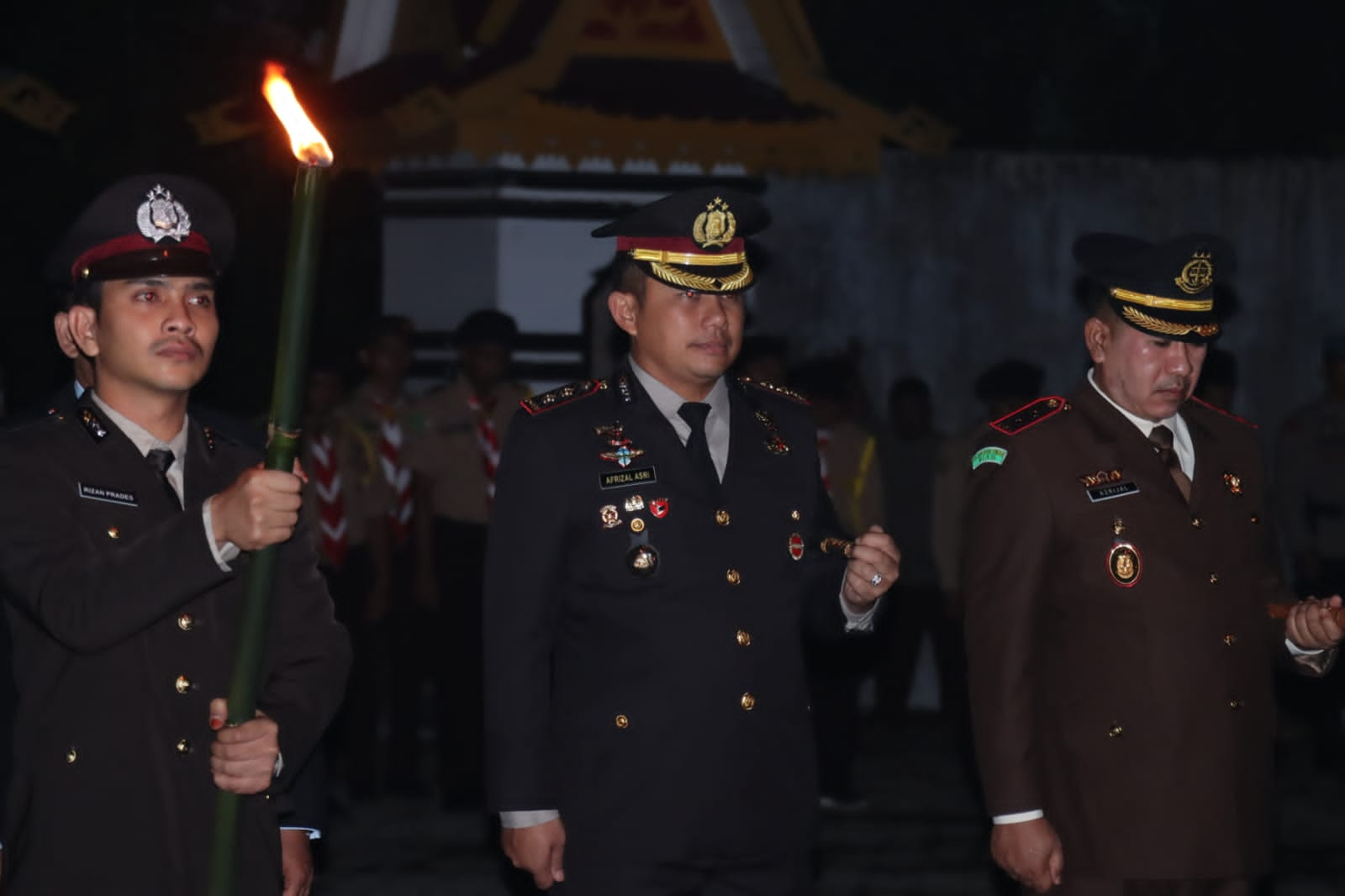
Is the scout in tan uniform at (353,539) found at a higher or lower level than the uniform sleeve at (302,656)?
higher

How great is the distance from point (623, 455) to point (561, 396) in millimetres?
259

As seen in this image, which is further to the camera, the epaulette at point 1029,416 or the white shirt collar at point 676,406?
the epaulette at point 1029,416

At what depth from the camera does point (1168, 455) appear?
18.9ft

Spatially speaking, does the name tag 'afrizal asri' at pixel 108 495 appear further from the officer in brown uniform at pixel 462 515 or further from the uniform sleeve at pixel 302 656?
the officer in brown uniform at pixel 462 515

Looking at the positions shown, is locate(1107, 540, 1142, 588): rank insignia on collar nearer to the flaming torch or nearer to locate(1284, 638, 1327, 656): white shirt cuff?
locate(1284, 638, 1327, 656): white shirt cuff

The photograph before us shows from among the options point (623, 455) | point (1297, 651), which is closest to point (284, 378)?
point (623, 455)

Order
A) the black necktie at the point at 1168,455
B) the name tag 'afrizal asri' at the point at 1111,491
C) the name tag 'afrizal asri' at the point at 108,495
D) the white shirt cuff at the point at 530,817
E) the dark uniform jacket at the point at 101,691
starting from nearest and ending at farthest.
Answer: the dark uniform jacket at the point at 101,691 → the name tag 'afrizal asri' at the point at 108,495 → the white shirt cuff at the point at 530,817 → the name tag 'afrizal asri' at the point at 1111,491 → the black necktie at the point at 1168,455

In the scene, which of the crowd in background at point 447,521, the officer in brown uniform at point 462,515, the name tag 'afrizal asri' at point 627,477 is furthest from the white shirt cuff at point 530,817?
the officer in brown uniform at point 462,515

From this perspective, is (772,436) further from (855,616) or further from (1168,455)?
(1168,455)

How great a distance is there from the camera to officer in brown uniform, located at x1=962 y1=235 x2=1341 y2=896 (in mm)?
5488

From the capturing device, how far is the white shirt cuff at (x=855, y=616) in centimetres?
517

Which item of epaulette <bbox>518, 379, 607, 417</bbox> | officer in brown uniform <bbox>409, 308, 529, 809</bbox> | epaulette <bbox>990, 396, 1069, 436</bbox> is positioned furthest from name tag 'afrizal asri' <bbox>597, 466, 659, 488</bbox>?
officer in brown uniform <bbox>409, 308, 529, 809</bbox>

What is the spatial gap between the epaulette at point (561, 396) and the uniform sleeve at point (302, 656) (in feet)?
2.73

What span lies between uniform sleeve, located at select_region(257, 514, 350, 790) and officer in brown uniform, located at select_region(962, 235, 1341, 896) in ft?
5.62
